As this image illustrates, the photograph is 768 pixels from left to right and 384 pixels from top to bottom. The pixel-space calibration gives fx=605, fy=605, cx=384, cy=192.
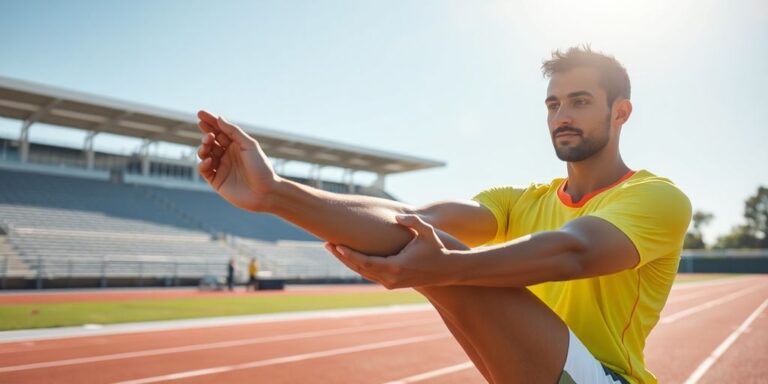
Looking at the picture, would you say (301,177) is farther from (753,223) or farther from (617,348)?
(753,223)

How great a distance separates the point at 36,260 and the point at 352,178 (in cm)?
2401

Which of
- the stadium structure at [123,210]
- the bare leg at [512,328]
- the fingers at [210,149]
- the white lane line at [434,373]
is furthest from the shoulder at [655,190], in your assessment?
the stadium structure at [123,210]

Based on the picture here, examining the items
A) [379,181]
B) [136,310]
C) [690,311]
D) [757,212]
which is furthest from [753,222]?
[136,310]

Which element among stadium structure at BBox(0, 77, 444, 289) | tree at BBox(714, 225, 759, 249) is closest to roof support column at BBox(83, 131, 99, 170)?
stadium structure at BBox(0, 77, 444, 289)

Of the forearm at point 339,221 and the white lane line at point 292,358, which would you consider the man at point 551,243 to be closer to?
the forearm at point 339,221

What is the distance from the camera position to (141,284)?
2162 centimetres

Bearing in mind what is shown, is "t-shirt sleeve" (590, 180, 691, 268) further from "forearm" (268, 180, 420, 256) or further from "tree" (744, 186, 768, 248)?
"tree" (744, 186, 768, 248)

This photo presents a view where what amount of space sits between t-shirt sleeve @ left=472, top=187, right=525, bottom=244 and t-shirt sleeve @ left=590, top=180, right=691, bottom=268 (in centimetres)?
59

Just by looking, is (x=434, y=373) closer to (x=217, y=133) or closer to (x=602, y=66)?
(x=602, y=66)

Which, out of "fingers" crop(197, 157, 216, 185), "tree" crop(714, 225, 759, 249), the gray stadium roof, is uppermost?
the gray stadium roof

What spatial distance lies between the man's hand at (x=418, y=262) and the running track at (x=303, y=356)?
4.77m

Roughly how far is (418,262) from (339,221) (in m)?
0.25

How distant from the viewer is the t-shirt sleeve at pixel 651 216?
1.80 m

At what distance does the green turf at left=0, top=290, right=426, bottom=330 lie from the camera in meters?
10.7
